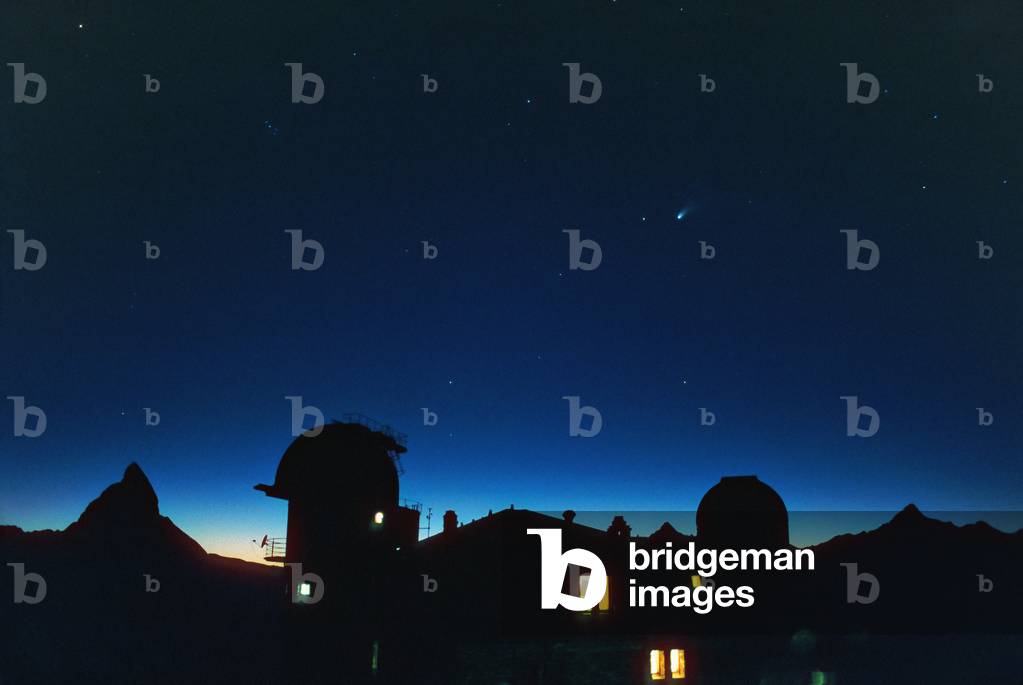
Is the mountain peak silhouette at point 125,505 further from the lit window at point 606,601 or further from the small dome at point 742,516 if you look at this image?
the lit window at point 606,601

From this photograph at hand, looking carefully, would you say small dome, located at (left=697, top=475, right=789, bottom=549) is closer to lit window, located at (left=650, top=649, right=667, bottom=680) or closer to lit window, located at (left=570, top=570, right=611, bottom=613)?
lit window, located at (left=650, top=649, right=667, bottom=680)

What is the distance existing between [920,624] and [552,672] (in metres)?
32.1

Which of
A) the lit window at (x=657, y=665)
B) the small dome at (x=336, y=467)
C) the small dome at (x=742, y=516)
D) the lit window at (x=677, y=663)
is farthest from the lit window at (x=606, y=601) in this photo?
the small dome at (x=336, y=467)

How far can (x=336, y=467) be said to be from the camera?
30.4 m

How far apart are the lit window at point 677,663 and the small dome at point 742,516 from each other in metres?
8.67

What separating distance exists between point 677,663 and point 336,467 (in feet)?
54.1

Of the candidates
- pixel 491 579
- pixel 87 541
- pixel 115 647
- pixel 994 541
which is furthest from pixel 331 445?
pixel 994 541

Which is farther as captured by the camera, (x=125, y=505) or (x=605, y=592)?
(x=125, y=505)

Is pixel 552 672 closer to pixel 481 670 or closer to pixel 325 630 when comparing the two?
pixel 481 670

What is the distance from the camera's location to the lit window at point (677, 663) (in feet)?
84.0

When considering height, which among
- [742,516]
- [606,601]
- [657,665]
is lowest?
[657,665]

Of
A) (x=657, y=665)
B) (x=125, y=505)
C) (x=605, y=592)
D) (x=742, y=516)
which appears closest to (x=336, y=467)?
(x=605, y=592)

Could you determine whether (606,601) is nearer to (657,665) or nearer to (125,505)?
(657,665)

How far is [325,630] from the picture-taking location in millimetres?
28312
